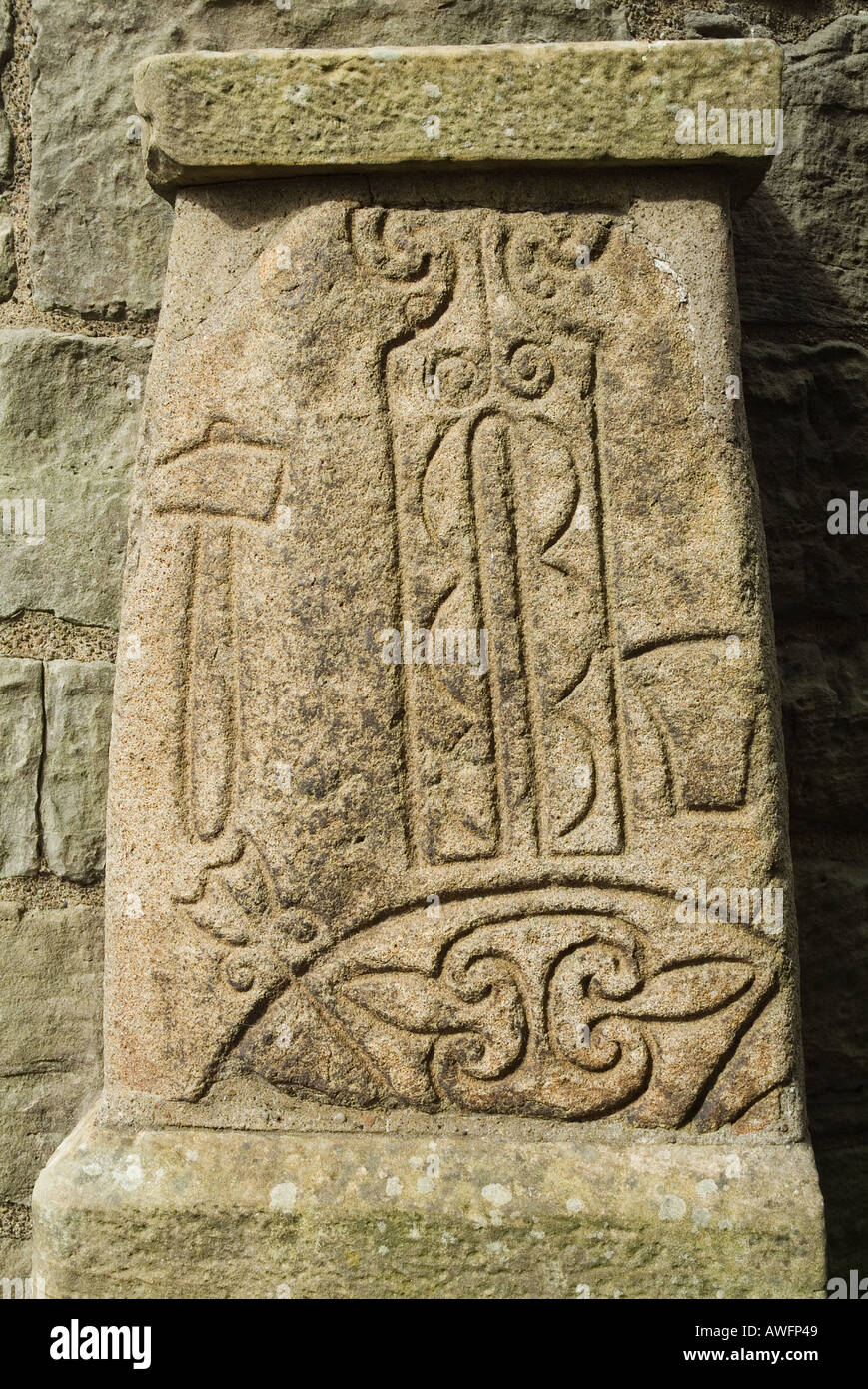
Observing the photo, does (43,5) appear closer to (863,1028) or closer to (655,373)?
(655,373)

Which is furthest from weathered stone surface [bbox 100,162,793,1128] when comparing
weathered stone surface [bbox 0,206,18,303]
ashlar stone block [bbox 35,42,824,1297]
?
weathered stone surface [bbox 0,206,18,303]

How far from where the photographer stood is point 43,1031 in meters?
1.66

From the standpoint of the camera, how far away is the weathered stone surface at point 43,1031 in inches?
65.2

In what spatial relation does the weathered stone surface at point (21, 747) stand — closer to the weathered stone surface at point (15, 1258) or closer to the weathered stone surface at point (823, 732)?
the weathered stone surface at point (15, 1258)

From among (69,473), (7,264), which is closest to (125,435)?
(69,473)

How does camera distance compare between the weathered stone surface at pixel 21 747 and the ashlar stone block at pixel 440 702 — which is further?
the weathered stone surface at pixel 21 747

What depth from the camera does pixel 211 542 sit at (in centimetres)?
132

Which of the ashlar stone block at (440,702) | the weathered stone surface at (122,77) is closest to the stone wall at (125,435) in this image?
the weathered stone surface at (122,77)

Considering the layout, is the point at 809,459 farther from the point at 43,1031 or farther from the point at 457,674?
the point at 43,1031

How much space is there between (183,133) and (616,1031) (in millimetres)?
1107

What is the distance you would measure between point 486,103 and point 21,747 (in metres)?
1.05

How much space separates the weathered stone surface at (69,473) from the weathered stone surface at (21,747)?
72 millimetres

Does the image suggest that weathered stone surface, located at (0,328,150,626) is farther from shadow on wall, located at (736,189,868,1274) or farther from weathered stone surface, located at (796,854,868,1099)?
weathered stone surface, located at (796,854,868,1099)

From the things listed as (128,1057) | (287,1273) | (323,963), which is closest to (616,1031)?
(323,963)
